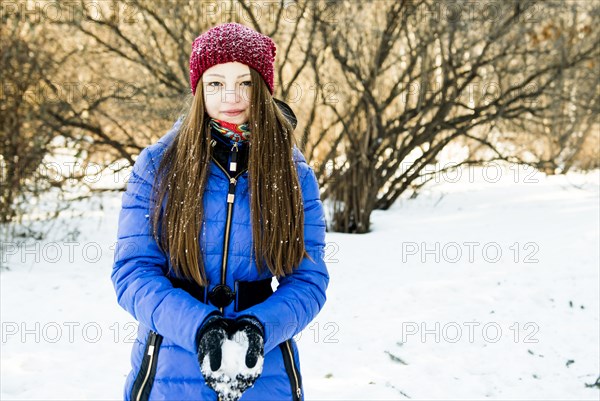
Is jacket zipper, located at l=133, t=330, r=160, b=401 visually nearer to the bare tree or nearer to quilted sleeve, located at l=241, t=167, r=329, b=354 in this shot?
quilted sleeve, located at l=241, t=167, r=329, b=354

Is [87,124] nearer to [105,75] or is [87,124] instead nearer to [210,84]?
[105,75]

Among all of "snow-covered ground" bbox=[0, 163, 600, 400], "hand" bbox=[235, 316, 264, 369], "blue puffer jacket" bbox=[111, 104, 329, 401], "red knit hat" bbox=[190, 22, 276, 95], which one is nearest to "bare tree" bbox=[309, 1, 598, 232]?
"snow-covered ground" bbox=[0, 163, 600, 400]

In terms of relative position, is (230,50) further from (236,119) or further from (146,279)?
(146,279)

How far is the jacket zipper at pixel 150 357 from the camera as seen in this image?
1.63 m

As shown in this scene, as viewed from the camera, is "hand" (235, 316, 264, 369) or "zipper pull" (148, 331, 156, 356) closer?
Answer: "hand" (235, 316, 264, 369)

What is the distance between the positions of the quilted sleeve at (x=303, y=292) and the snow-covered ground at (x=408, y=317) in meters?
1.94

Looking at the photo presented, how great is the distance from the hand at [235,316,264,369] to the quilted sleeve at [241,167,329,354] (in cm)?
3

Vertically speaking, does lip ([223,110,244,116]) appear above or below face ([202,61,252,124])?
below

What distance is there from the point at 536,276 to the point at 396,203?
4.17 metres

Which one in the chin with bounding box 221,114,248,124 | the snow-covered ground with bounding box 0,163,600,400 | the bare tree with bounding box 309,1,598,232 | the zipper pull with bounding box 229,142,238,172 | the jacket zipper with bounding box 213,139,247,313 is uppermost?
the bare tree with bounding box 309,1,598,232

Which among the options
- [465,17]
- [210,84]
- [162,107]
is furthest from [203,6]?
[210,84]

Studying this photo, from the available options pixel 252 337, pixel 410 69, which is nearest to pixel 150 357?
pixel 252 337

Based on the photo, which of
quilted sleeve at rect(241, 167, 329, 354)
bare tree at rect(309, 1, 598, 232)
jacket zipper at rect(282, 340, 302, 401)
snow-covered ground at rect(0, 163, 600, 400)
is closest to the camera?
quilted sleeve at rect(241, 167, 329, 354)

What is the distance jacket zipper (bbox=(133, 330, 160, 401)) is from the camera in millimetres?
1634
